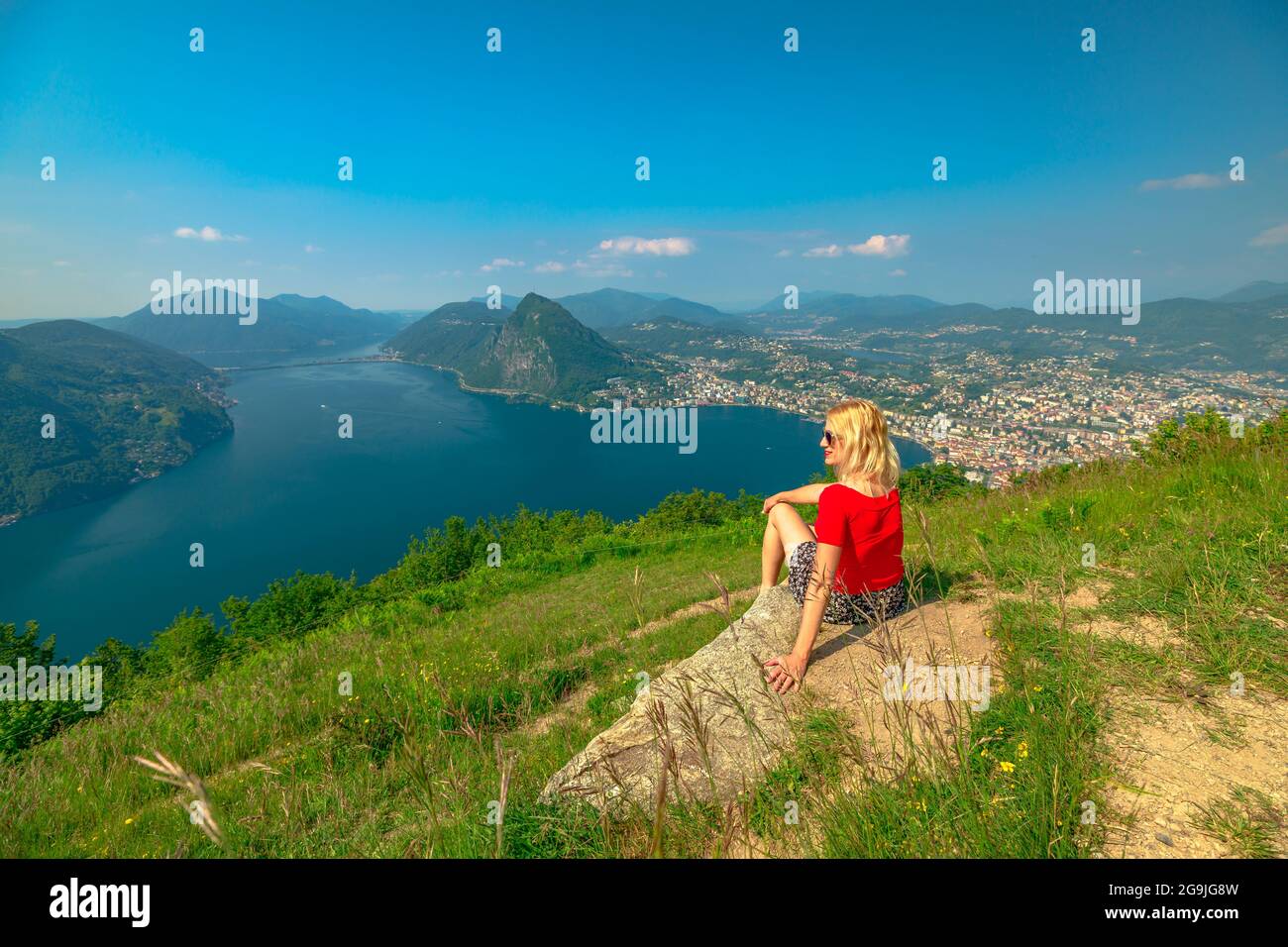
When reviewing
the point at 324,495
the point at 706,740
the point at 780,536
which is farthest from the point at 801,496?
the point at 324,495

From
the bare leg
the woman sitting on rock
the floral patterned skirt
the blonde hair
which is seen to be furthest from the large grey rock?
the blonde hair

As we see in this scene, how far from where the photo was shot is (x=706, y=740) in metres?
2.57

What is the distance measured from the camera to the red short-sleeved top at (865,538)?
3607mm

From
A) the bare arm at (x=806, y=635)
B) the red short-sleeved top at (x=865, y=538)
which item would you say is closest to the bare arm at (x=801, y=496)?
the red short-sleeved top at (x=865, y=538)

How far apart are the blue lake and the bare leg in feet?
214

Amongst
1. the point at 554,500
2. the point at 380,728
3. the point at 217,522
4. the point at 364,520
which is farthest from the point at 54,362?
the point at 380,728

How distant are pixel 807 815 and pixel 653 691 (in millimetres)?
1331

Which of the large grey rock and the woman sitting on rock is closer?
the large grey rock

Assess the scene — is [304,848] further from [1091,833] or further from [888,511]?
[888,511]

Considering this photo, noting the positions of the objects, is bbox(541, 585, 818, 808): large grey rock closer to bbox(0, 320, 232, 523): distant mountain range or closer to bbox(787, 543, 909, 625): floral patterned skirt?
bbox(787, 543, 909, 625): floral patterned skirt

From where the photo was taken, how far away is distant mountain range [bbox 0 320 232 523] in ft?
318

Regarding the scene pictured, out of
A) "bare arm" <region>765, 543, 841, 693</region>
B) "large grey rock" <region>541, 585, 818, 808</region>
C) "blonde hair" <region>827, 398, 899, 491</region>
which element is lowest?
"large grey rock" <region>541, 585, 818, 808</region>

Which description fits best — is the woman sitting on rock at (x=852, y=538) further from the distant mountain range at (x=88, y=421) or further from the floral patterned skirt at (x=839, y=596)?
the distant mountain range at (x=88, y=421)

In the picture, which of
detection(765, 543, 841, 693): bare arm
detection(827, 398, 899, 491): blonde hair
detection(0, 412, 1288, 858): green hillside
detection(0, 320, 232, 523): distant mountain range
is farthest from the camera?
detection(0, 320, 232, 523): distant mountain range
